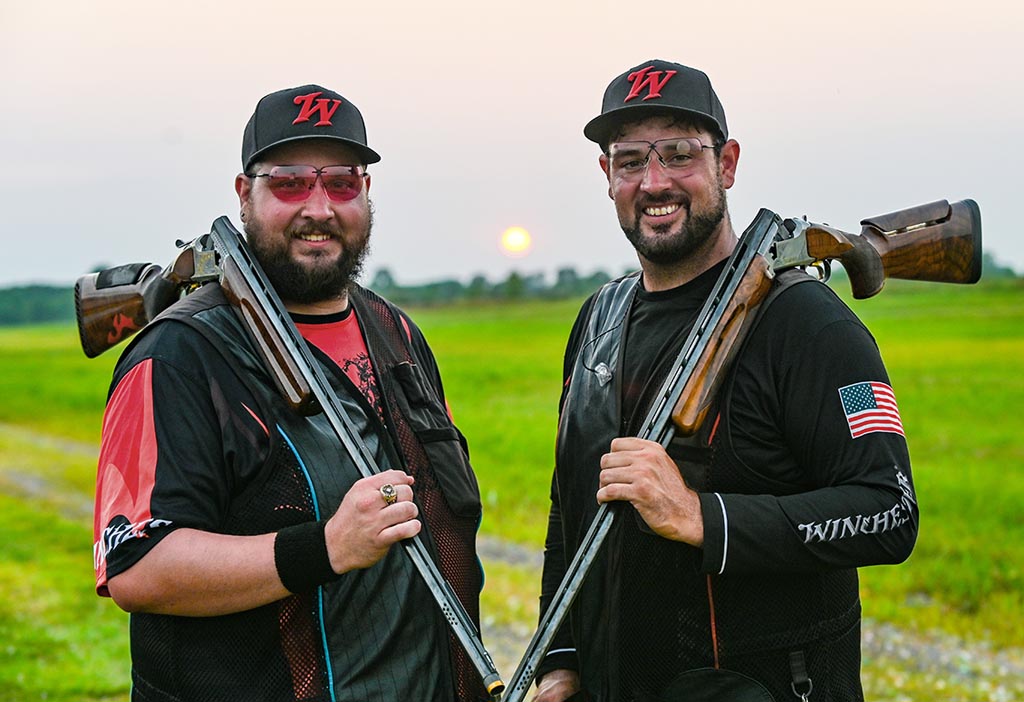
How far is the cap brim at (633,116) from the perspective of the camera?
3.88 m

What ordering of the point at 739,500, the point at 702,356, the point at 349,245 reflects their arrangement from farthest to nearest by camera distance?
the point at 349,245 → the point at 702,356 → the point at 739,500

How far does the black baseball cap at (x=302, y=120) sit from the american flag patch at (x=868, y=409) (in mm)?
2072

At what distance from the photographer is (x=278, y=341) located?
3.70 metres

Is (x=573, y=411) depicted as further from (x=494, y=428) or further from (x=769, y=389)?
(x=494, y=428)

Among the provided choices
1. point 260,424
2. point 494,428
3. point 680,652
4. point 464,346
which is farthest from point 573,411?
point 464,346

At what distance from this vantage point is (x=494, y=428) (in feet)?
69.1

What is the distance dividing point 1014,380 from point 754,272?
75.2 feet

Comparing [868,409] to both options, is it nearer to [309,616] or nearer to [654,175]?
[654,175]

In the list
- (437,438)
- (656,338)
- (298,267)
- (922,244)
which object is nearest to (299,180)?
(298,267)

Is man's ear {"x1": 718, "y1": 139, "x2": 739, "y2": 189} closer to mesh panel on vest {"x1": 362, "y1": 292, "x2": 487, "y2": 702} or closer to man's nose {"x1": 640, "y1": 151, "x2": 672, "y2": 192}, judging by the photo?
man's nose {"x1": 640, "y1": 151, "x2": 672, "y2": 192}

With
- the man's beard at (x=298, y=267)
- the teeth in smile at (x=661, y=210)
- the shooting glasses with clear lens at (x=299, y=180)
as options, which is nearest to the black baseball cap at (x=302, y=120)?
the shooting glasses with clear lens at (x=299, y=180)

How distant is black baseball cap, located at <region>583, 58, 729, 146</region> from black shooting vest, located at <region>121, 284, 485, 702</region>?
1473mm

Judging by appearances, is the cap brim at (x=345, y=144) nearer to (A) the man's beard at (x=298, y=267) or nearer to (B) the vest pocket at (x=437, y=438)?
(A) the man's beard at (x=298, y=267)

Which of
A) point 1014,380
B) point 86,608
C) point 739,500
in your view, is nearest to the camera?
point 739,500
